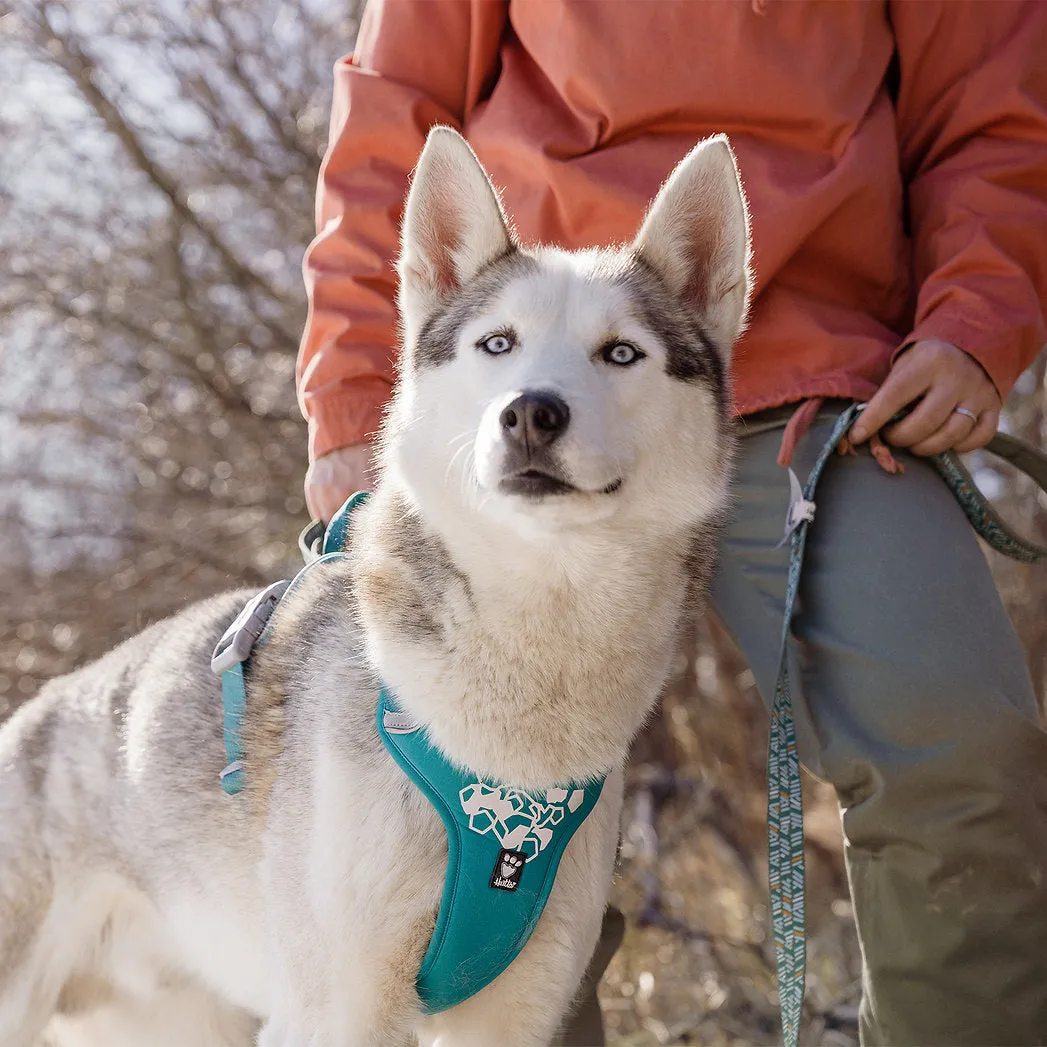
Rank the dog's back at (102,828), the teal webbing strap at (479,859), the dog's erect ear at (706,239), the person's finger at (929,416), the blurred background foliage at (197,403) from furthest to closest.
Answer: the blurred background foliage at (197,403), the dog's back at (102,828), the person's finger at (929,416), the dog's erect ear at (706,239), the teal webbing strap at (479,859)

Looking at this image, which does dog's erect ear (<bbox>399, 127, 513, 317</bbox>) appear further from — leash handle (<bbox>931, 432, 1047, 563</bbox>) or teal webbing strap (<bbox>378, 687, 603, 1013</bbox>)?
leash handle (<bbox>931, 432, 1047, 563</bbox>)

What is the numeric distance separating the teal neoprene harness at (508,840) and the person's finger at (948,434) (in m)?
0.17

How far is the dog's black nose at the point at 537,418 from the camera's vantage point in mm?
1962

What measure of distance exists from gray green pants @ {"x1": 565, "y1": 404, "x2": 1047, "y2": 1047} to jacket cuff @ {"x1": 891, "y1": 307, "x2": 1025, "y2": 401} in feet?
0.94

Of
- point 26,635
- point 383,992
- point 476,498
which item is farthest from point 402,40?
point 26,635

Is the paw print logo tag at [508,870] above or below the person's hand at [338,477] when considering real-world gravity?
below

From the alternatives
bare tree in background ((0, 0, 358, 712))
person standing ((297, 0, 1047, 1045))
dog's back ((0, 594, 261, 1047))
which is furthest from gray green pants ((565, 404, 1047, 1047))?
bare tree in background ((0, 0, 358, 712))

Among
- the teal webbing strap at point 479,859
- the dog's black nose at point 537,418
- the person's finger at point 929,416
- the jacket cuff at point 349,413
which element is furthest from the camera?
the jacket cuff at point 349,413

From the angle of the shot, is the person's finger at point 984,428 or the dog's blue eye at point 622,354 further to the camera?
the person's finger at point 984,428

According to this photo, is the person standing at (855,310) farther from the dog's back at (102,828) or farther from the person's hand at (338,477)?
the dog's back at (102,828)

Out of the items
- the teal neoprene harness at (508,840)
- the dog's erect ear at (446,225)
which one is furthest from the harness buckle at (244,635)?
the dog's erect ear at (446,225)

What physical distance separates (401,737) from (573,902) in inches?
19.0

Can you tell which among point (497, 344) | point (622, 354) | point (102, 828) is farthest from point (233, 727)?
point (622, 354)

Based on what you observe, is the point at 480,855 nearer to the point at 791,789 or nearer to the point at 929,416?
the point at 791,789
